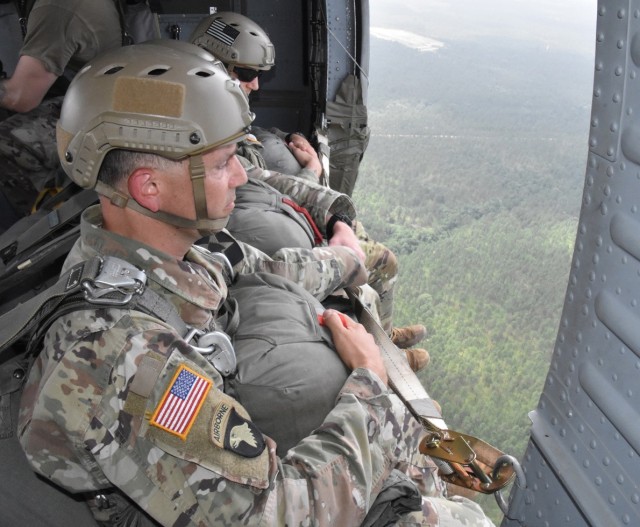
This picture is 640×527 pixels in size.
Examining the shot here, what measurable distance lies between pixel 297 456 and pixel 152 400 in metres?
0.38

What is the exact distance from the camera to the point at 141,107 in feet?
4.88

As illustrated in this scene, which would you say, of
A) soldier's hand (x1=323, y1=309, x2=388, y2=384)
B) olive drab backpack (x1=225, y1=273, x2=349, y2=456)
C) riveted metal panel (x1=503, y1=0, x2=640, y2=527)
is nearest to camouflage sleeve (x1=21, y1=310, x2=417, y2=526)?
olive drab backpack (x1=225, y1=273, x2=349, y2=456)

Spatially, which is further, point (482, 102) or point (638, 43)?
point (482, 102)

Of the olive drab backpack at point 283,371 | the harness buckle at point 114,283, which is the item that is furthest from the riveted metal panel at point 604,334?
the harness buckle at point 114,283

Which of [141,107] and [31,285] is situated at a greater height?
[141,107]

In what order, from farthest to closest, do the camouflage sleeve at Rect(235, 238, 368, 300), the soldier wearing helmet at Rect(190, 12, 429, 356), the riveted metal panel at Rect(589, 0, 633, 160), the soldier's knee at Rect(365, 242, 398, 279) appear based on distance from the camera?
the soldier's knee at Rect(365, 242, 398, 279), the soldier wearing helmet at Rect(190, 12, 429, 356), the camouflage sleeve at Rect(235, 238, 368, 300), the riveted metal panel at Rect(589, 0, 633, 160)

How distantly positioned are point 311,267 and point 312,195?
978mm

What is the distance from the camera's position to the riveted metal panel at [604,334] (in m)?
1.50

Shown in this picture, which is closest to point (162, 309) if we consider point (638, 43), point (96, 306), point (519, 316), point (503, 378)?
point (96, 306)

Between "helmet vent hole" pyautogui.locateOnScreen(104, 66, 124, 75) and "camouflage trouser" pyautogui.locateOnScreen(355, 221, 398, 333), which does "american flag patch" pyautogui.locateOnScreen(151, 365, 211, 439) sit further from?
"camouflage trouser" pyautogui.locateOnScreen(355, 221, 398, 333)

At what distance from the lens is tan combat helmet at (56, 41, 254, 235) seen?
1.48m

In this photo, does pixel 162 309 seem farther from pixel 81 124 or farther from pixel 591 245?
pixel 591 245

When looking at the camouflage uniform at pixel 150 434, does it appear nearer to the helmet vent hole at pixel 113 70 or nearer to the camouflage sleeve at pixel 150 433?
the camouflage sleeve at pixel 150 433

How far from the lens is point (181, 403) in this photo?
1322 millimetres
